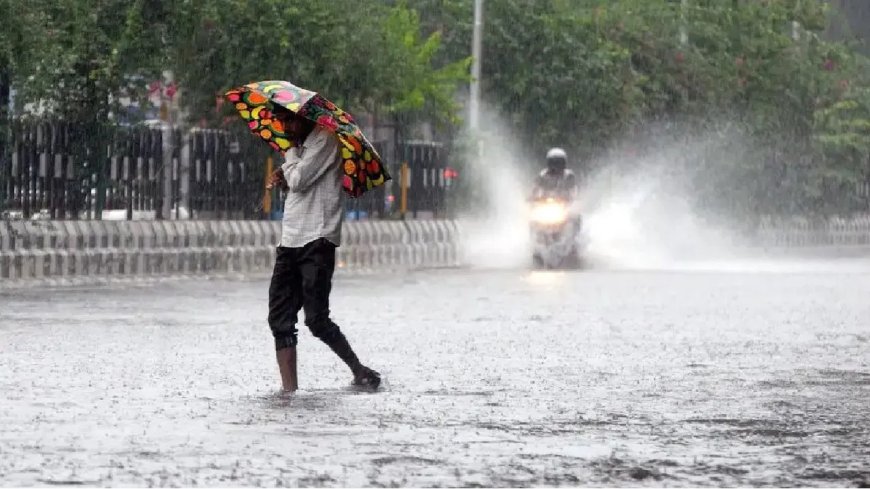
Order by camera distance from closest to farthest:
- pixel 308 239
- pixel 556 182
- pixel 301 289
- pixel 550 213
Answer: pixel 308 239 → pixel 301 289 → pixel 550 213 → pixel 556 182

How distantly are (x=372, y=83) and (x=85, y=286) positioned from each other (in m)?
10.7

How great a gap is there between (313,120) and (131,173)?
19059 millimetres

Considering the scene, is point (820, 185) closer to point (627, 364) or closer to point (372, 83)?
point (372, 83)

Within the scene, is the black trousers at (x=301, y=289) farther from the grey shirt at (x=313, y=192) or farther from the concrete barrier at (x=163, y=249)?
the concrete barrier at (x=163, y=249)

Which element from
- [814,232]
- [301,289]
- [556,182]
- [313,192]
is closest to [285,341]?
[301,289]

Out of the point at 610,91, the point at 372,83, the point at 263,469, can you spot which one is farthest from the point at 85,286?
the point at 610,91

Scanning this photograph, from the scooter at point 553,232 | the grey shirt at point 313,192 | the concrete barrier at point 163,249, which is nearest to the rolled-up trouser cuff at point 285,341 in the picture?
the grey shirt at point 313,192

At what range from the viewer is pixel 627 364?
53.1 feet

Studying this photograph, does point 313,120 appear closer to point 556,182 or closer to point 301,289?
point 301,289

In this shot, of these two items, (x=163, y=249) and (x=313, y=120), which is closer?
(x=313, y=120)

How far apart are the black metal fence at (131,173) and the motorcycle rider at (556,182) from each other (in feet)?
13.9

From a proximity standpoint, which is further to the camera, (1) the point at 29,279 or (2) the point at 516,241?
(2) the point at 516,241

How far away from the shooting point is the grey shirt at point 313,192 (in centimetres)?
1386

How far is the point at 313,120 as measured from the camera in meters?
13.7
